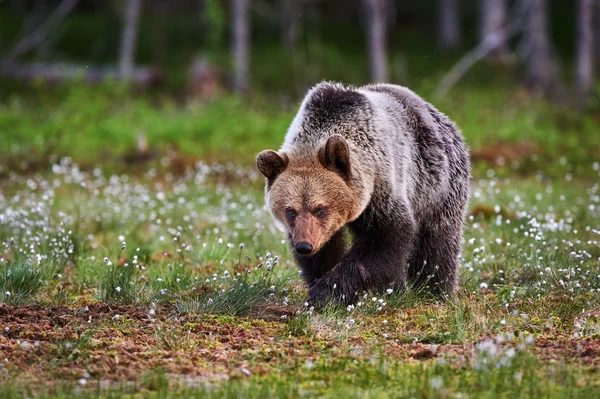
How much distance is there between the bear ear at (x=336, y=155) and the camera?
19.6ft

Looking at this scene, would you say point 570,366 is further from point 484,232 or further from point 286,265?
point 484,232

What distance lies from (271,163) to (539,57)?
57.4 ft

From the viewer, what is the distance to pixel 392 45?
3603cm

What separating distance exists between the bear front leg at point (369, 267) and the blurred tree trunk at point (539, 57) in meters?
15.4

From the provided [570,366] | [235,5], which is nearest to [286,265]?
[570,366]

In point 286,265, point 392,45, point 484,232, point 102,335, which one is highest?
point 392,45

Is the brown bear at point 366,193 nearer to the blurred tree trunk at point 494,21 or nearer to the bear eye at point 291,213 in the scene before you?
the bear eye at point 291,213

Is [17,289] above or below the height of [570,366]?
above

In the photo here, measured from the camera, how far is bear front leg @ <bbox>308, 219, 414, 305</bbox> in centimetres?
618

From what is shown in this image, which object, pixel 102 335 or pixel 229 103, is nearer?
pixel 102 335

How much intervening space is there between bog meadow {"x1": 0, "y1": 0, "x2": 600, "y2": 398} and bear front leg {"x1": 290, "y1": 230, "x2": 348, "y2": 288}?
0.24m

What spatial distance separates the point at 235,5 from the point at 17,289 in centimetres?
1641

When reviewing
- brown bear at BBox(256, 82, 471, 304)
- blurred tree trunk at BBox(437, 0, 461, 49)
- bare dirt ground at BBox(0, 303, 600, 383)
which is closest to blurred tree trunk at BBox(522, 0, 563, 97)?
blurred tree trunk at BBox(437, 0, 461, 49)

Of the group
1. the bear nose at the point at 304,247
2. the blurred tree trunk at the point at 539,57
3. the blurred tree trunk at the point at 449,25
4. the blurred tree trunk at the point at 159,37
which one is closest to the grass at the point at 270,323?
the bear nose at the point at 304,247
